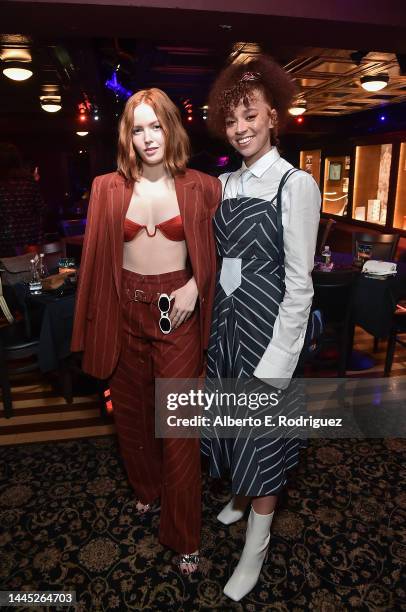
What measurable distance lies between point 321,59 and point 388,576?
5.22 metres

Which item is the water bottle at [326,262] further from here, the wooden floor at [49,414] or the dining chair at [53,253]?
the dining chair at [53,253]

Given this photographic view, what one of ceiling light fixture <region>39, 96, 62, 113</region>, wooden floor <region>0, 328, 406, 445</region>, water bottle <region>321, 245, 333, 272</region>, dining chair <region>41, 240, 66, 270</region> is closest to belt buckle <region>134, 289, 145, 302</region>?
wooden floor <region>0, 328, 406, 445</region>

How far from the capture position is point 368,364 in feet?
12.3

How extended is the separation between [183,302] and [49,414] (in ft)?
6.35

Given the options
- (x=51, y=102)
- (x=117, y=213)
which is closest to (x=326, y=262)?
(x=117, y=213)

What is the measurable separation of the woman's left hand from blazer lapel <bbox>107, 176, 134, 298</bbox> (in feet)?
0.77

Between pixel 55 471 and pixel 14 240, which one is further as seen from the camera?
pixel 14 240

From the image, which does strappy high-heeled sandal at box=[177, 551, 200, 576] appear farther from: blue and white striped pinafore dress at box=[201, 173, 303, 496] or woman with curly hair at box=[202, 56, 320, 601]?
blue and white striped pinafore dress at box=[201, 173, 303, 496]

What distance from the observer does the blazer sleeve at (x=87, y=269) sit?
5.13ft

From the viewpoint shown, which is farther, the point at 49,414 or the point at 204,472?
the point at 49,414

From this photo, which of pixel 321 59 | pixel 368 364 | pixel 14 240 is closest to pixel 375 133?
pixel 321 59

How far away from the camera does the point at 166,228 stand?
152 cm

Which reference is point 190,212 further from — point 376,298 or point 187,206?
point 376,298

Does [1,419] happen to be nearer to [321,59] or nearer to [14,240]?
[14,240]
